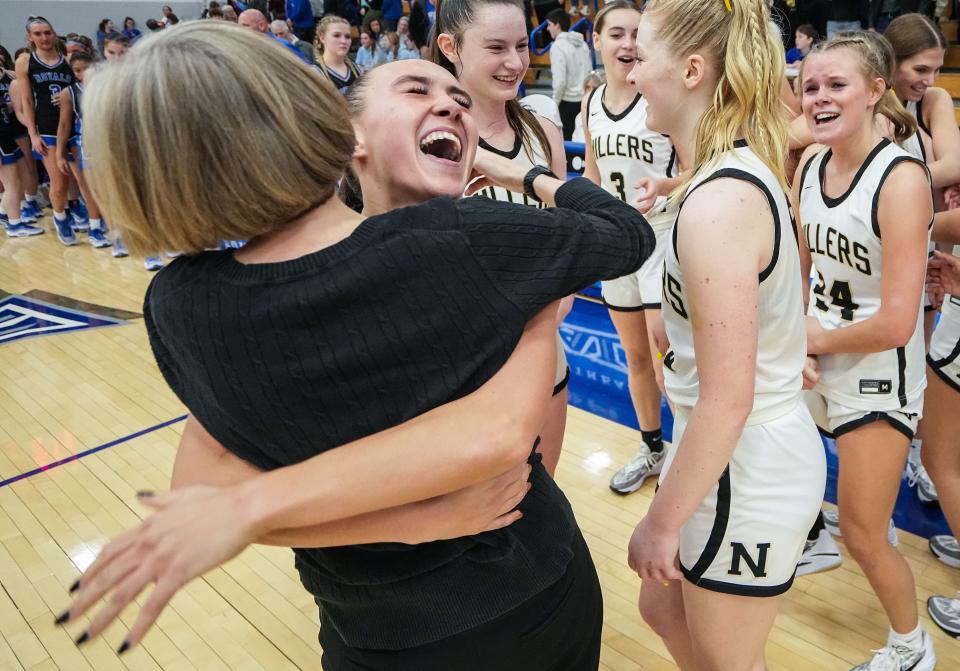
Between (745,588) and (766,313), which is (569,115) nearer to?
(766,313)

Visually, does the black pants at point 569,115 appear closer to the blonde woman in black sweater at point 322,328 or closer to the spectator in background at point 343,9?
the spectator in background at point 343,9

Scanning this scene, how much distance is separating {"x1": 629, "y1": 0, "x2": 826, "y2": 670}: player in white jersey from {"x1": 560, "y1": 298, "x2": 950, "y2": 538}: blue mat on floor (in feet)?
5.88

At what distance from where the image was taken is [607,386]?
14.6 ft

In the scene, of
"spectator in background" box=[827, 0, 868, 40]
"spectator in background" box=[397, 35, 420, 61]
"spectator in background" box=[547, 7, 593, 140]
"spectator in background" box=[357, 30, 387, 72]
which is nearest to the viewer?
"spectator in background" box=[827, 0, 868, 40]

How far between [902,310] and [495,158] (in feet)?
3.74

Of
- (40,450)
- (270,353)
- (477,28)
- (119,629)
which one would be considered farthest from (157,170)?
(40,450)

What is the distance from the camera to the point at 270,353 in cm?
94

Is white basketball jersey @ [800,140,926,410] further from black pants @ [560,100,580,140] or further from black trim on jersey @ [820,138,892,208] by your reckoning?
black pants @ [560,100,580,140]

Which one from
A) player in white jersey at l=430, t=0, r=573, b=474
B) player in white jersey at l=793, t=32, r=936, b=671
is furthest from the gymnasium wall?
player in white jersey at l=793, t=32, r=936, b=671

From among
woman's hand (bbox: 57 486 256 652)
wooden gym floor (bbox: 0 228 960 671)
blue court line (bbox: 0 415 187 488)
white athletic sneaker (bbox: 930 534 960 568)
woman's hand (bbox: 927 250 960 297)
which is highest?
woman's hand (bbox: 57 486 256 652)

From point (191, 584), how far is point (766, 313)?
2.48 metres

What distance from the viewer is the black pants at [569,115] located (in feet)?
28.0

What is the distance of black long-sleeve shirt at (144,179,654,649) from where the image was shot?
93 cm

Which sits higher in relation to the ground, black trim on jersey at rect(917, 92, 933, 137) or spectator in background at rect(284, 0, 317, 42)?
black trim on jersey at rect(917, 92, 933, 137)
